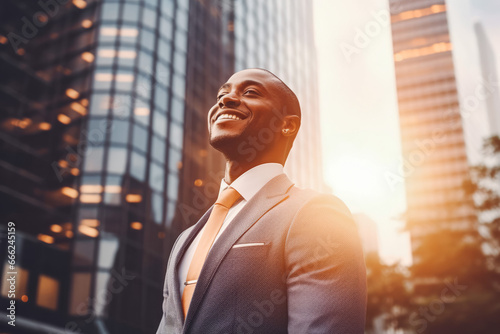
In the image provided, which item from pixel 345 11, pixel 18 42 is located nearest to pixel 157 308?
pixel 18 42

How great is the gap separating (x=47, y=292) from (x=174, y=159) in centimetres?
837

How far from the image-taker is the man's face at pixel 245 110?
7.74 ft

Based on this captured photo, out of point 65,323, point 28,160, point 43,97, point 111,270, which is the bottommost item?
point 65,323

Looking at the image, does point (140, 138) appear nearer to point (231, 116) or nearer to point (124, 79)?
point (124, 79)

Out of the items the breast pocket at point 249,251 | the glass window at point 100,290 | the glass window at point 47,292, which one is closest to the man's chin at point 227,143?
the breast pocket at point 249,251

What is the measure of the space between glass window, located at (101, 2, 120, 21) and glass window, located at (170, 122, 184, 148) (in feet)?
18.3

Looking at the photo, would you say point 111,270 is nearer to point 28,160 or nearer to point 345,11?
point 28,160

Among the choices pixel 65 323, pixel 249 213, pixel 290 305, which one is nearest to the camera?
pixel 290 305

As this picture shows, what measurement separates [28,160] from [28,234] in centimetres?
290

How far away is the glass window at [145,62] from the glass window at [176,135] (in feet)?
9.01

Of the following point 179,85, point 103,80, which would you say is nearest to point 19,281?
point 103,80

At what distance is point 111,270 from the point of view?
779 inches

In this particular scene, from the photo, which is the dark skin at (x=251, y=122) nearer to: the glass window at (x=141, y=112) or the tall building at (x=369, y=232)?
the glass window at (x=141, y=112)

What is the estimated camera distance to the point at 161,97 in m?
23.7
